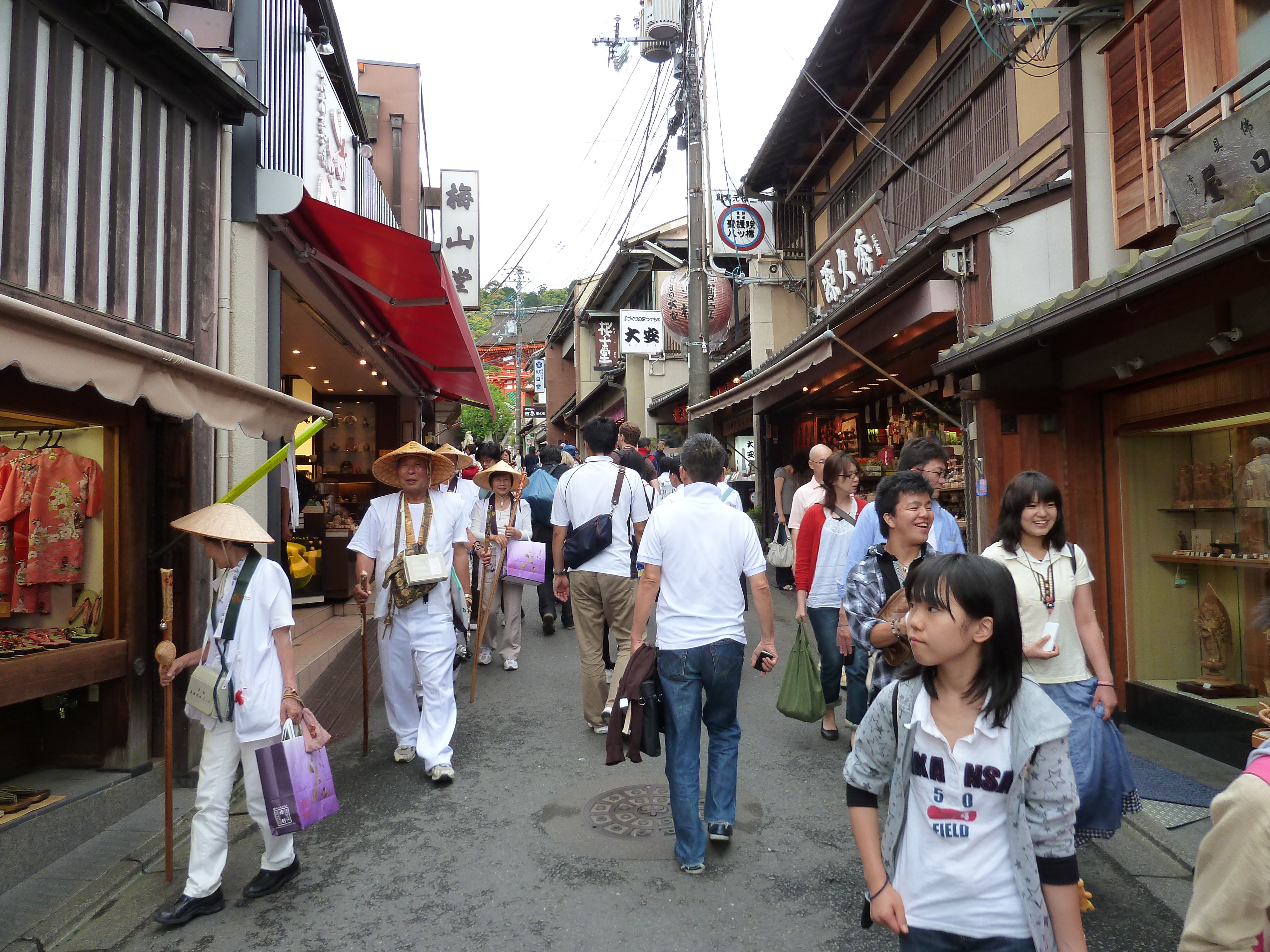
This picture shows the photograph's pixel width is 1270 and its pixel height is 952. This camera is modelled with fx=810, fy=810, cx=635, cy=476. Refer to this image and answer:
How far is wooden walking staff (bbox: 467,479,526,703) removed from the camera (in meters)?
6.90

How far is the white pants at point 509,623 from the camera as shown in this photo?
25.9 feet

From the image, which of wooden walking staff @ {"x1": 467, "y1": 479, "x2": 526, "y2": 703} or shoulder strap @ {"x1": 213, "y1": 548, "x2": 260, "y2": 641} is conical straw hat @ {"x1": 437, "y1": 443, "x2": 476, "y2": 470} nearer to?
wooden walking staff @ {"x1": 467, "y1": 479, "x2": 526, "y2": 703}

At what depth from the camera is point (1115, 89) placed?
632cm

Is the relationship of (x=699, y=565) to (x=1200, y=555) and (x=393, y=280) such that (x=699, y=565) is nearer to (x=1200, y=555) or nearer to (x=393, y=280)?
(x=1200, y=555)

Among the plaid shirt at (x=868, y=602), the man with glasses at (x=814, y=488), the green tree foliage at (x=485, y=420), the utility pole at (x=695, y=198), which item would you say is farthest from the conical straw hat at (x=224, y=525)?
the green tree foliage at (x=485, y=420)

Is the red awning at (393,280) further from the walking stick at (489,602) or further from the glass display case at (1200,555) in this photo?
the glass display case at (1200,555)

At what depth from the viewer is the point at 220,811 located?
3.60 m

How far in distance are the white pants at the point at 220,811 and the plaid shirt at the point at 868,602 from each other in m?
2.70

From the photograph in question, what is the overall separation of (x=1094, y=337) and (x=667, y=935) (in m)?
5.07

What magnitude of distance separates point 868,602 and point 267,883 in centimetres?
305

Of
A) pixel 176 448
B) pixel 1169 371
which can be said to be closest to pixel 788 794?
pixel 1169 371

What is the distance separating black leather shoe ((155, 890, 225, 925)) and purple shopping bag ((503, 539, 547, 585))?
13.6 ft

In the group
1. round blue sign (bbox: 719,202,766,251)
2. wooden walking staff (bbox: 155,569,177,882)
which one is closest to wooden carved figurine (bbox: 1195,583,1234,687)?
wooden walking staff (bbox: 155,569,177,882)

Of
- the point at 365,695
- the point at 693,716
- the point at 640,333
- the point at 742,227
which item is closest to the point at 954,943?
the point at 693,716
